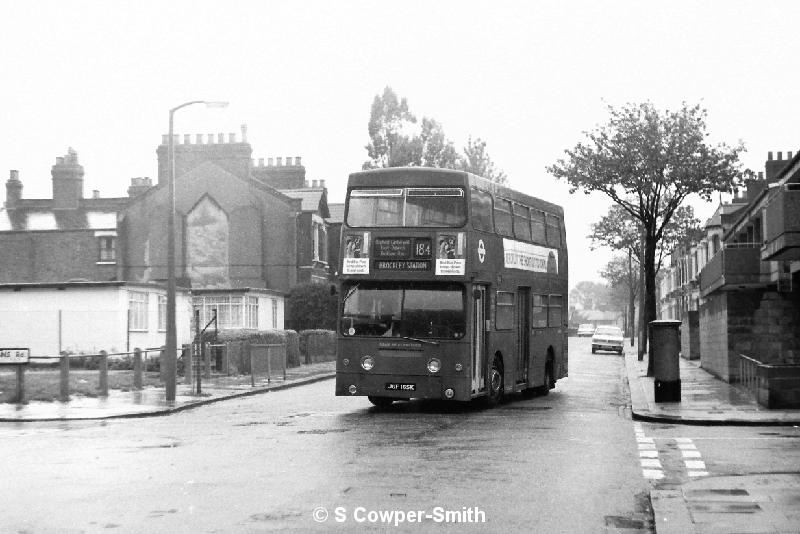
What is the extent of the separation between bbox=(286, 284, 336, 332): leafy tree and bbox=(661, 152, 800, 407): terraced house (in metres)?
21.5

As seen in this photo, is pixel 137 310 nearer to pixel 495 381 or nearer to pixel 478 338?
pixel 495 381

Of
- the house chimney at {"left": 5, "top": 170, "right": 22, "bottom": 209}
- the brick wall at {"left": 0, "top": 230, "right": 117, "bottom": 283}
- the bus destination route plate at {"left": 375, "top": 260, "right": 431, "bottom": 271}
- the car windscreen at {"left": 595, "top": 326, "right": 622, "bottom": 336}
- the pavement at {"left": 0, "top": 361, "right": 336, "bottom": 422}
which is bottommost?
the pavement at {"left": 0, "top": 361, "right": 336, "bottom": 422}

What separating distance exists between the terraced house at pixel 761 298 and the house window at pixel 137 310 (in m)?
20.9

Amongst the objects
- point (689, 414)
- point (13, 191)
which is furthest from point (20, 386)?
point (13, 191)

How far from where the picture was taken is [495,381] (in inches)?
913

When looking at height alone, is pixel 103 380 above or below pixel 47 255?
below

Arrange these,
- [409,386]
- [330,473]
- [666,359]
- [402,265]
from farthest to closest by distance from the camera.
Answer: [666,359] < [409,386] < [402,265] < [330,473]

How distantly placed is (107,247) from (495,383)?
45.8 meters

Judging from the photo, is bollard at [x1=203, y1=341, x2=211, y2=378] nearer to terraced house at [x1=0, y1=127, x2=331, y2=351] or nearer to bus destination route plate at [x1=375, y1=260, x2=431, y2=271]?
bus destination route plate at [x1=375, y1=260, x2=431, y2=271]

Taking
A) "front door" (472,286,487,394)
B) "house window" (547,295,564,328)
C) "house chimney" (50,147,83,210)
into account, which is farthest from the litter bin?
"house chimney" (50,147,83,210)

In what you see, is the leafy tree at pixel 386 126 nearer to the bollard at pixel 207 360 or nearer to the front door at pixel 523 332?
the bollard at pixel 207 360

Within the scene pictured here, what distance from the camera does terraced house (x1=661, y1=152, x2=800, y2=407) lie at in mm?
23031

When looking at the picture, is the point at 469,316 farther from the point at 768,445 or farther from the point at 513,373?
the point at 768,445

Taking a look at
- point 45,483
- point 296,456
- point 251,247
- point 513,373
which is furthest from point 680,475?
point 251,247
